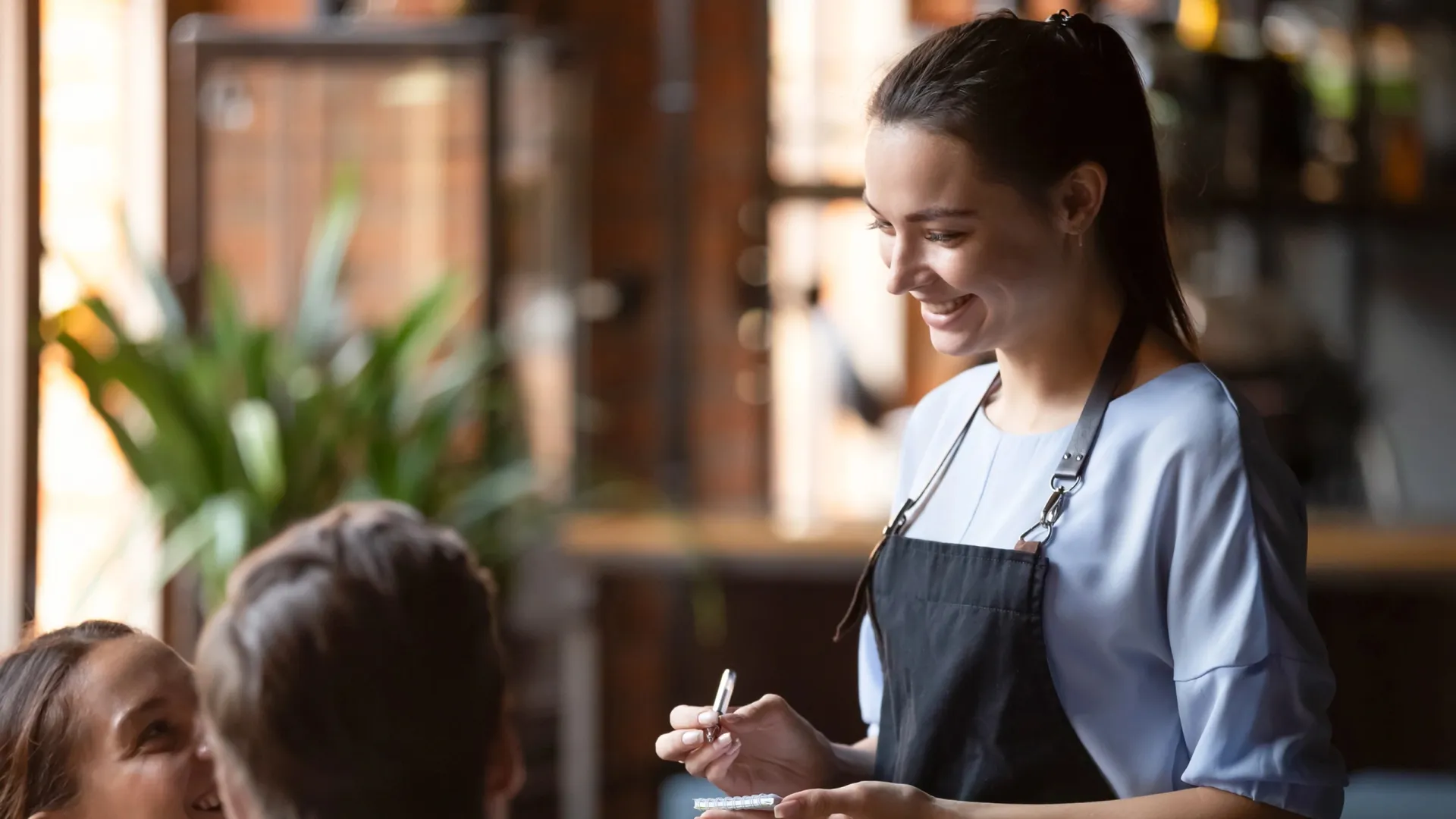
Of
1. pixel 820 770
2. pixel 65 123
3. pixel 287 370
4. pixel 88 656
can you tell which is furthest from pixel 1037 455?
pixel 65 123

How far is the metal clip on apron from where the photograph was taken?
1124 mm

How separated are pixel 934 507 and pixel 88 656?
0.72 m

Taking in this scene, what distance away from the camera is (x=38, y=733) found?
1.25 meters

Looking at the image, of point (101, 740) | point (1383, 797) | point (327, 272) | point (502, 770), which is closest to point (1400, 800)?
point (1383, 797)

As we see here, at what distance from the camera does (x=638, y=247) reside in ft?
13.3

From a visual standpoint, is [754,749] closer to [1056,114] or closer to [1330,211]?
[1056,114]

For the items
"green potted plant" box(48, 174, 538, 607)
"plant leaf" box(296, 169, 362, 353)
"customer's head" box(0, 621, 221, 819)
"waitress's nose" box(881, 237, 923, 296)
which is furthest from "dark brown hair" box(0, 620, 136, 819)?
"plant leaf" box(296, 169, 362, 353)

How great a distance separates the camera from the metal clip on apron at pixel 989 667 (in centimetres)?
112

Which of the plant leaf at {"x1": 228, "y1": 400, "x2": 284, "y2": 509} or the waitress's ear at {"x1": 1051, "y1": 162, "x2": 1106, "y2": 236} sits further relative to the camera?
the plant leaf at {"x1": 228, "y1": 400, "x2": 284, "y2": 509}

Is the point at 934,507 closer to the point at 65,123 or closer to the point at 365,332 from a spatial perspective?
the point at 365,332

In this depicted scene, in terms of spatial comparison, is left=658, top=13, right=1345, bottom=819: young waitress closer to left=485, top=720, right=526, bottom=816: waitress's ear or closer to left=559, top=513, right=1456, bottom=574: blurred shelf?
left=485, top=720, right=526, bottom=816: waitress's ear

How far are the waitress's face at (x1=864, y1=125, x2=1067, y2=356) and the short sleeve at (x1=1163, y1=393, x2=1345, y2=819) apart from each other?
0.54 feet

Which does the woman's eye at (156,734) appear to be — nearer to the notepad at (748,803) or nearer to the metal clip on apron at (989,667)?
the notepad at (748,803)

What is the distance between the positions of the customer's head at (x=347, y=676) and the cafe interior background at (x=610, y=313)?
4.67 ft
